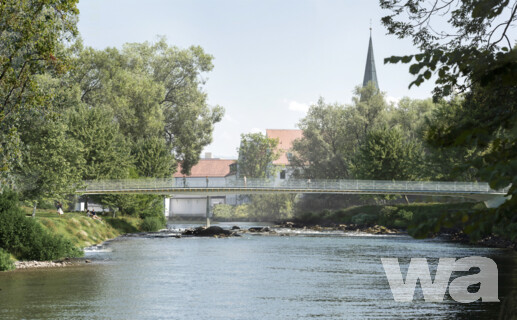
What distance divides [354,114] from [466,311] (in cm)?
7483

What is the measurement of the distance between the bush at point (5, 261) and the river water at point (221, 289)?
113cm

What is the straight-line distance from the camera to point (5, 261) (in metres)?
30.2

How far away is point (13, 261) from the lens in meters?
31.4

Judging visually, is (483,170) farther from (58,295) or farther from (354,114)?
(354,114)

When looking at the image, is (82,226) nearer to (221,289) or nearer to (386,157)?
(221,289)

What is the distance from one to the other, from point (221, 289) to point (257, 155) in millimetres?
91196

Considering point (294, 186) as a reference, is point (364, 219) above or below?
below

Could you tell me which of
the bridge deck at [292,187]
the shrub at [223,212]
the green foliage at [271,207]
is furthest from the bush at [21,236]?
the shrub at [223,212]

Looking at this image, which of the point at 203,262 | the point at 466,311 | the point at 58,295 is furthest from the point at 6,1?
the point at 203,262

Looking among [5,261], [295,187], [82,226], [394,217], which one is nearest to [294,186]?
[295,187]

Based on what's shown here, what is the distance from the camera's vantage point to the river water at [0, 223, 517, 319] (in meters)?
20.0

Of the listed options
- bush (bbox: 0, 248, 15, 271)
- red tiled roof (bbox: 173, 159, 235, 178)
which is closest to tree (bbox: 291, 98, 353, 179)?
red tiled roof (bbox: 173, 159, 235, 178)

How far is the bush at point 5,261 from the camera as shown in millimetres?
29944

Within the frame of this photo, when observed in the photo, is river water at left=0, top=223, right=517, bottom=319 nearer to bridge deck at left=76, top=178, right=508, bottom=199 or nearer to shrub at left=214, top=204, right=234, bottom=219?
bridge deck at left=76, top=178, right=508, bottom=199
